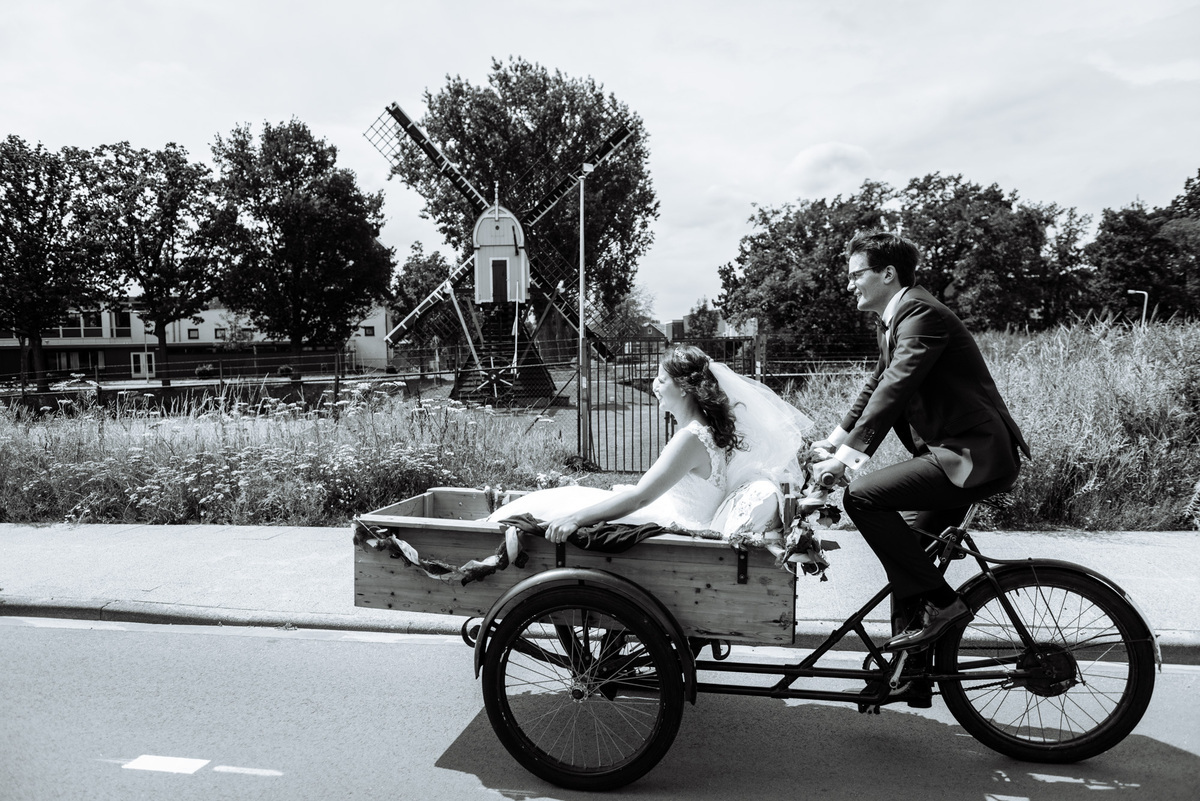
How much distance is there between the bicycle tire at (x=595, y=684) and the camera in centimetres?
317

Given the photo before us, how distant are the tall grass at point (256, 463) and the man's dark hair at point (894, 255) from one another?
599cm

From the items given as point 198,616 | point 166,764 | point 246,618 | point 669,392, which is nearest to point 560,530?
point 669,392

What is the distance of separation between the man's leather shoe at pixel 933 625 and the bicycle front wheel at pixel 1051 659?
0.11 m

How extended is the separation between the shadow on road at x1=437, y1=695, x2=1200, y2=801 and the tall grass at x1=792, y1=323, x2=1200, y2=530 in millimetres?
4076

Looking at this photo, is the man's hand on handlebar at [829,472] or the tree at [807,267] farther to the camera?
the tree at [807,267]

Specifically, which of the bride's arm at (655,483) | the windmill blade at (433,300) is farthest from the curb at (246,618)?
the windmill blade at (433,300)

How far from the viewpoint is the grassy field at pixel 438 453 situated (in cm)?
753

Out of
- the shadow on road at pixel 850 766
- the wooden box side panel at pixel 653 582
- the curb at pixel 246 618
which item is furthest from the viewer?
the curb at pixel 246 618

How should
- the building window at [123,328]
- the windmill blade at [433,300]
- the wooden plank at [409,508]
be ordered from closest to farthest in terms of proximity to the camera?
the wooden plank at [409,508]
the windmill blade at [433,300]
the building window at [123,328]

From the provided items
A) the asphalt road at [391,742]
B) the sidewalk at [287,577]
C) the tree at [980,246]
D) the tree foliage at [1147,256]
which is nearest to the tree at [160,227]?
the tree at [980,246]

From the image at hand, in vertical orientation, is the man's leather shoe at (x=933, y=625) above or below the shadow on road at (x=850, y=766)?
above

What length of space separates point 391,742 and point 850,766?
6.65 feet

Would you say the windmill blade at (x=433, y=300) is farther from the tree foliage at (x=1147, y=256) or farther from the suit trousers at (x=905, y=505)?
the tree foliage at (x=1147, y=256)

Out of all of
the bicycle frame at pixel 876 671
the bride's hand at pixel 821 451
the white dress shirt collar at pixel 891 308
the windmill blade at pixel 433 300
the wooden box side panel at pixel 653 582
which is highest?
the windmill blade at pixel 433 300
